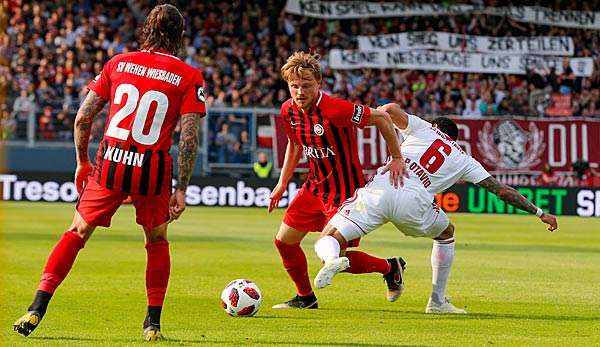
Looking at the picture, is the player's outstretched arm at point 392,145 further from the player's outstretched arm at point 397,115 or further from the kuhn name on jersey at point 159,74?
the kuhn name on jersey at point 159,74

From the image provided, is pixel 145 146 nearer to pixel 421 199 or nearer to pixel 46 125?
pixel 421 199

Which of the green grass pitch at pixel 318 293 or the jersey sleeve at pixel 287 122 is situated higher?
the jersey sleeve at pixel 287 122

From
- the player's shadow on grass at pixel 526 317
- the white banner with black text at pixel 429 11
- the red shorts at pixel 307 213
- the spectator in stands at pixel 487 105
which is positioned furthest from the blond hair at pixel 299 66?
the white banner with black text at pixel 429 11

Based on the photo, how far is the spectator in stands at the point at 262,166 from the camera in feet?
97.3

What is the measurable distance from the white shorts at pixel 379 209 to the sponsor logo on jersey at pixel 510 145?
21.6 meters

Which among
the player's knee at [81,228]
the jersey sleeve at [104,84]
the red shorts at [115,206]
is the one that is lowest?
the player's knee at [81,228]

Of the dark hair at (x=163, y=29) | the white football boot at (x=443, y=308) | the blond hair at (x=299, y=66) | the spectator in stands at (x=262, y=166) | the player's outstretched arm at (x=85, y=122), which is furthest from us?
the spectator in stands at (x=262, y=166)

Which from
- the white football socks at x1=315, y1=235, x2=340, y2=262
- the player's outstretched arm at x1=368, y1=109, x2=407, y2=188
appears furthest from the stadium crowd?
the white football socks at x1=315, y1=235, x2=340, y2=262

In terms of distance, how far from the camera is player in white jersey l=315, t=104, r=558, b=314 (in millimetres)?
9234

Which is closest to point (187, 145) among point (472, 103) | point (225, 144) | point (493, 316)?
point (493, 316)

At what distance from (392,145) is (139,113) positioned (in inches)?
83.4

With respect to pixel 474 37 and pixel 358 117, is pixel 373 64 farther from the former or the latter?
pixel 358 117

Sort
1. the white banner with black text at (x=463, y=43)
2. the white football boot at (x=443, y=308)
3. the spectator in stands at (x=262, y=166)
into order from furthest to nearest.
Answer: the white banner with black text at (x=463, y=43) → the spectator in stands at (x=262, y=166) → the white football boot at (x=443, y=308)

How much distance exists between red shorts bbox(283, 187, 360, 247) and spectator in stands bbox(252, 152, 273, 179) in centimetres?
1958
